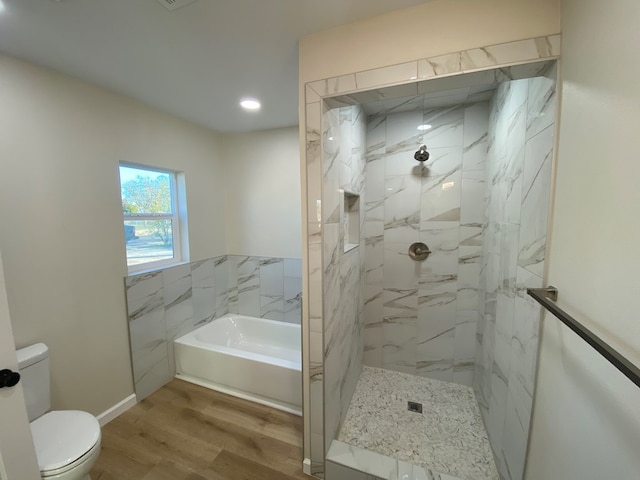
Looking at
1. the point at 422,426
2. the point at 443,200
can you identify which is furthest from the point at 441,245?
the point at 422,426

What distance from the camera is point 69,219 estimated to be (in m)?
1.68

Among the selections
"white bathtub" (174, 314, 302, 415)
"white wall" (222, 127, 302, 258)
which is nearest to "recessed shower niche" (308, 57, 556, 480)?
"white bathtub" (174, 314, 302, 415)

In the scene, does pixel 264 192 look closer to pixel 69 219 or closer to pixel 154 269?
pixel 154 269

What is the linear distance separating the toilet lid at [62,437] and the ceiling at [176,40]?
6.66 ft

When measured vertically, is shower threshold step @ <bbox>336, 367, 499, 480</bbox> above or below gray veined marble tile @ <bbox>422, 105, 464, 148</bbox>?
below

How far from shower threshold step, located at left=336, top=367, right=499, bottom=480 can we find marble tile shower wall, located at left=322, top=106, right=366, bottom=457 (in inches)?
6.3

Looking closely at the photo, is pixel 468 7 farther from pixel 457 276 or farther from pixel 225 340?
pixel 225 340

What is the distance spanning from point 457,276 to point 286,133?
228 cm

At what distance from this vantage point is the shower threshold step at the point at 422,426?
5.16 feet

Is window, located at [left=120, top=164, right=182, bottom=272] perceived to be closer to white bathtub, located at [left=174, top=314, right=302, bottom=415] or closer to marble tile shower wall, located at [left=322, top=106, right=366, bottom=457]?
white bathtub, located at [left=174, top=314, right=302, bottom=415]

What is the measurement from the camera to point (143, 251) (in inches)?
92.0

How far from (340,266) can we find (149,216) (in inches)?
76.0

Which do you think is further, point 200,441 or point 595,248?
point 200,441

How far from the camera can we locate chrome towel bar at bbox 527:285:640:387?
0.50 metres
